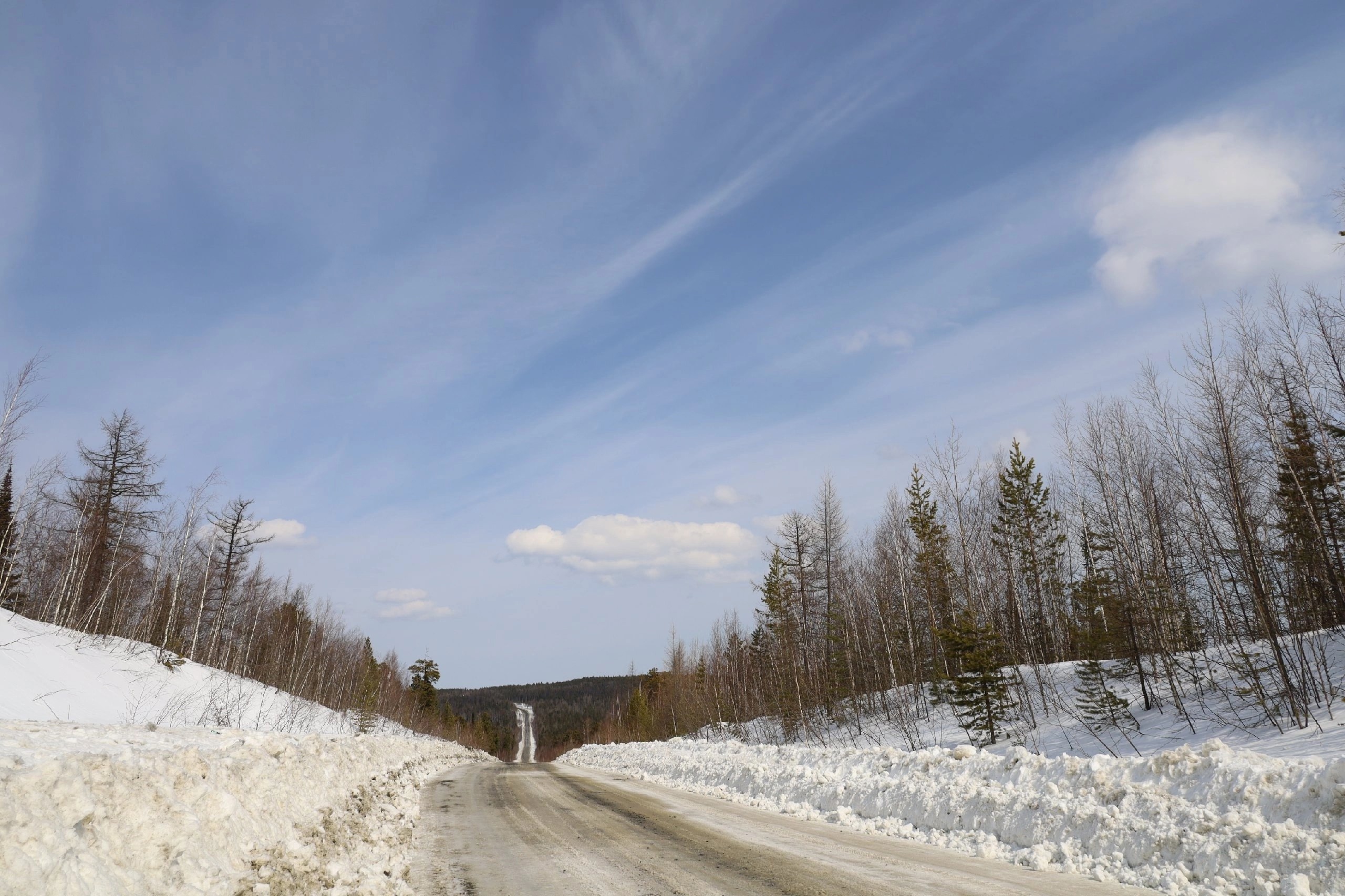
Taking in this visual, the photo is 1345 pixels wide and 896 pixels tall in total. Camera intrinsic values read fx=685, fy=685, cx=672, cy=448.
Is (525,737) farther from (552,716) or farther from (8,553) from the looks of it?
(8,553)

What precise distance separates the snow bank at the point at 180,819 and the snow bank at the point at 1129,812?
23.3ft

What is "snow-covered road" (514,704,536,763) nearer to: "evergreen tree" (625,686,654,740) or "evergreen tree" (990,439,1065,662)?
"evergreen tree" (625,686,654,740)

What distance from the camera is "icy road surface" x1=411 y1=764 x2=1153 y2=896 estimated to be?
21.3 feet

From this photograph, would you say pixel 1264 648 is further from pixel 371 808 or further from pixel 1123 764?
pixel 371 808

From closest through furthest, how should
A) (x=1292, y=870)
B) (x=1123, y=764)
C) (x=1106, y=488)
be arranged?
(x=1292, y=870)
(x=1123, y=764)
(x=1106, y=488)

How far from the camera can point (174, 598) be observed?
3034cm

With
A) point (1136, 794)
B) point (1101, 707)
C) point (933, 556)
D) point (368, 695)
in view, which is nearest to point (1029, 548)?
point (933, 556)

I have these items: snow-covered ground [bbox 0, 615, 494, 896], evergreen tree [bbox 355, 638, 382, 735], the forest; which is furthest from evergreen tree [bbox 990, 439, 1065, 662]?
evergreen tree [bbox 355, 638, 382, 735]

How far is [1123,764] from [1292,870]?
10.0 feet

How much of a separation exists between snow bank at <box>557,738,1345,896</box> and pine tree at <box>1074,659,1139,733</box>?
32.4 feet

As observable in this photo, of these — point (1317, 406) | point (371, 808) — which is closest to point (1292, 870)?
point (371, 808)

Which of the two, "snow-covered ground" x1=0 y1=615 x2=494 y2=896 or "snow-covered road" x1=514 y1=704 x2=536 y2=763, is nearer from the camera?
"snow-covered ground" x1=0 y1=615 x2=494 y2=896

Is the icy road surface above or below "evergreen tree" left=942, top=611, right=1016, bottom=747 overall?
below

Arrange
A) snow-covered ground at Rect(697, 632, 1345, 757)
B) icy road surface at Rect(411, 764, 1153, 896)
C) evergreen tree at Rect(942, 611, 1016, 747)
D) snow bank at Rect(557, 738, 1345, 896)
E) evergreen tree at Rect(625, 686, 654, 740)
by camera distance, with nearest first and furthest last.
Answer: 1. snow bank at Rect(557, 738, 1345, 896)
2. icy road surface at Rect(411, 764, 1153, 896)
3. snow-covered ground at Rect(697, 632, 1345, 757)
4. evergreen tree at Rect(942, 611, 1016, 747)
5. evergreen tree at Rect(625, 686, 654, 740)
